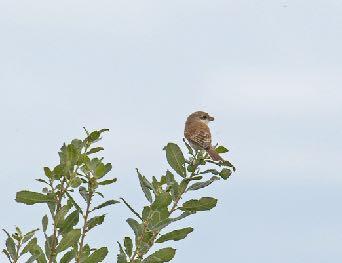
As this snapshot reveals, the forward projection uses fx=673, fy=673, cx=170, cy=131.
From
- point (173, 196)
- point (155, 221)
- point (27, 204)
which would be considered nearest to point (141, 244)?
point (155, 221)

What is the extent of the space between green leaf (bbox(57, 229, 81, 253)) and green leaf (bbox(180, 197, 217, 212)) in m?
1.05

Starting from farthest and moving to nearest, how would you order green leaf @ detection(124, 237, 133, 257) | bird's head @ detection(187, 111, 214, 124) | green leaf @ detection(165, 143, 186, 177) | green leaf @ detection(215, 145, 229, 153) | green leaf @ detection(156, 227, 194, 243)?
bird's head @ detection(187, 111, 214, 124) < green leaf @ detection(215, 145, 229, 153) < green leaf @ detection(165, 143, 186, 177) < green leaf @ detection(156, 227, 194, 243) < green leaf @ detection(124, 237, 133, 257)

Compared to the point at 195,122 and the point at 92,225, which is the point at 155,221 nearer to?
the point at 92,225

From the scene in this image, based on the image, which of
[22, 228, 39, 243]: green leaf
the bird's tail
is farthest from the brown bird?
[22, 228, 39, 243]: green leaf

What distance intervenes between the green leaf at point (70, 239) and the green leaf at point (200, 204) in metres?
1.05

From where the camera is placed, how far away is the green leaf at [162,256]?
5367mm

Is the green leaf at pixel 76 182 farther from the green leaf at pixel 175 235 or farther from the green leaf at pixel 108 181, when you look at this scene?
the green leaf at pixel 175 235

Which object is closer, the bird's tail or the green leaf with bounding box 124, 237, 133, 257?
the green leaf with bounding box 124, 237, 133, 257

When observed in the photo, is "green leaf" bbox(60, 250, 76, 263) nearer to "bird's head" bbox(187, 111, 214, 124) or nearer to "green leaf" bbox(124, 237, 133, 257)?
"green leaf" bbox(124, 237, 133, 257)

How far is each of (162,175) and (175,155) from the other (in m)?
0.22

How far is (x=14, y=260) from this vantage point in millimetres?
5691

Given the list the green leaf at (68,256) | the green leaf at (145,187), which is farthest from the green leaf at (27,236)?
the green leaf at (145,187)

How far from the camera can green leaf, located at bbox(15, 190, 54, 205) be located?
17.6 ft

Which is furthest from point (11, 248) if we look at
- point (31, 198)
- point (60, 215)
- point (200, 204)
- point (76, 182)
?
point (200, 204)
